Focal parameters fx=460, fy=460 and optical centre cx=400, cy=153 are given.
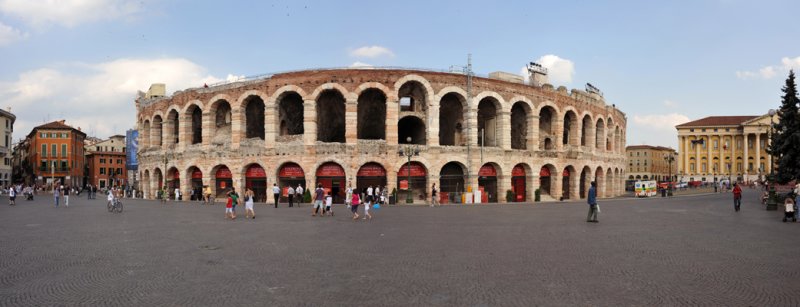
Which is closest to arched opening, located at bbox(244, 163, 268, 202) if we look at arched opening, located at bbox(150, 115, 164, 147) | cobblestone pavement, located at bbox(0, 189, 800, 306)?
arched opening, located at bbox(150, 115, 164, 147)

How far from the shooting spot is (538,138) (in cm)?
4028

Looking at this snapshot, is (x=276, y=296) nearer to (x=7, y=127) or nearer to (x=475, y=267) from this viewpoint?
(x=475, y=267)

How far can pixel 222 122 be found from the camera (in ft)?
135

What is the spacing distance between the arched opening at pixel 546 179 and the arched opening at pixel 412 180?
11415mm

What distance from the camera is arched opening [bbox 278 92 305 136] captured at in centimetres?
3842

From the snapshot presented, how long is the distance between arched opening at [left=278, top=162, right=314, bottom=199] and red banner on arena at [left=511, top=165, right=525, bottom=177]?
56.5 feet

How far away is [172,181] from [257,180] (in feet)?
38.4

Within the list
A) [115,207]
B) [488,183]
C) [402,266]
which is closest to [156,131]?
[115,207]

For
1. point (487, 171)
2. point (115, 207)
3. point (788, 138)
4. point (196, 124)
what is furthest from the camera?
point (196, 124)

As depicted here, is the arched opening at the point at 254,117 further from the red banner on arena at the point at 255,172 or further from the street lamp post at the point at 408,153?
the street lamp post at the point at 408,153

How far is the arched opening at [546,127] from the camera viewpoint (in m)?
41.7

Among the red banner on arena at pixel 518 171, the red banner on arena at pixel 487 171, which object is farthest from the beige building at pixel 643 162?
the red banner on arena at pixel 487 171

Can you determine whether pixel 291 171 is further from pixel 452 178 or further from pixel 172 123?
pixel 172 123

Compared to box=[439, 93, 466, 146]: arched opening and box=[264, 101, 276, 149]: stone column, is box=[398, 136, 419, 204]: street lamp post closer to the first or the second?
box=[439, 93, 466, 146]: arched opening
